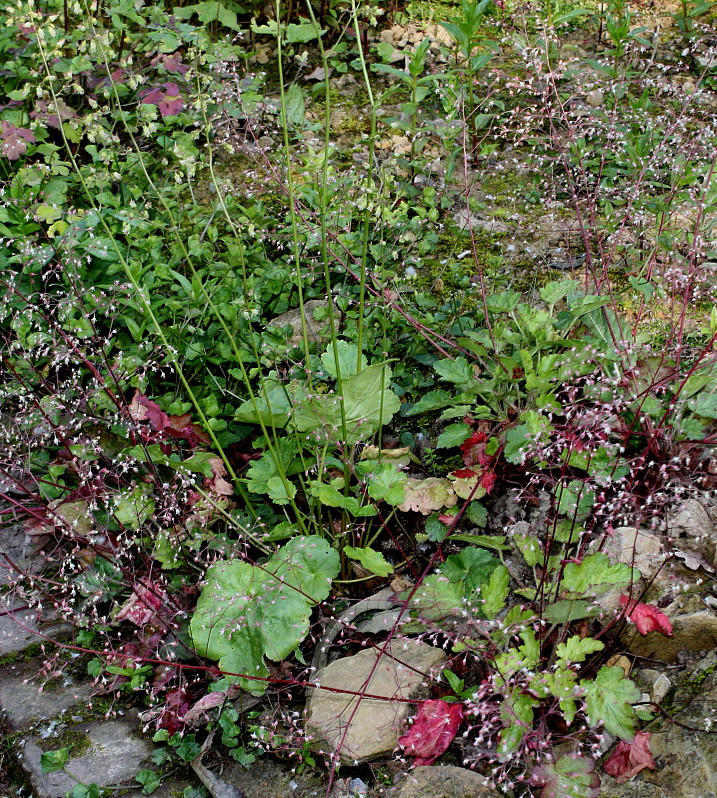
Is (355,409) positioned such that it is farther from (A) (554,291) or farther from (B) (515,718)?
(B) (515,718)

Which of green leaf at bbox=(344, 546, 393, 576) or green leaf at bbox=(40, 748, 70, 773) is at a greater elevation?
green leaf at bbox=(344, 546, 393, 576)

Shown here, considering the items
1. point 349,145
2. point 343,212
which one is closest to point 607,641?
point 343,212

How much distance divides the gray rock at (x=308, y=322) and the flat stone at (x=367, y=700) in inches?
57.9

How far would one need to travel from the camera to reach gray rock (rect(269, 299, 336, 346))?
11.0ft

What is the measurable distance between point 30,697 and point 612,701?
1.83 meters

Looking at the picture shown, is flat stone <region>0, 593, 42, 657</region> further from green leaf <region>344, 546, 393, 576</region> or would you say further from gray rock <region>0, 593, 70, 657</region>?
green leaf <region>344, 546, 393, 576</region>

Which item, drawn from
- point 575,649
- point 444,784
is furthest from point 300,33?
point 444,784

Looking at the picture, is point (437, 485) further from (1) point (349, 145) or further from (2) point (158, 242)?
(1) point (349, 145)

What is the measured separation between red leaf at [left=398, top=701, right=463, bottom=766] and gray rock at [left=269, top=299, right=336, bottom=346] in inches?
66.8

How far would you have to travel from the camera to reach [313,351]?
329 cm

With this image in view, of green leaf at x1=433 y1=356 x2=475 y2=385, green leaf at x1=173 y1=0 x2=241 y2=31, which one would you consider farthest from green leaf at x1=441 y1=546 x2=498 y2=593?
green leaf at x1=173 y1=0 x2=241 y2=31

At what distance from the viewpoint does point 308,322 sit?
3.48 metres

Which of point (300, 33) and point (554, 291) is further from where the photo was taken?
point (300, 33)

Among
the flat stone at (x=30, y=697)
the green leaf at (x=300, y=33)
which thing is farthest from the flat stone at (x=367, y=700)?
the green leaf at (x=300, y=33)
